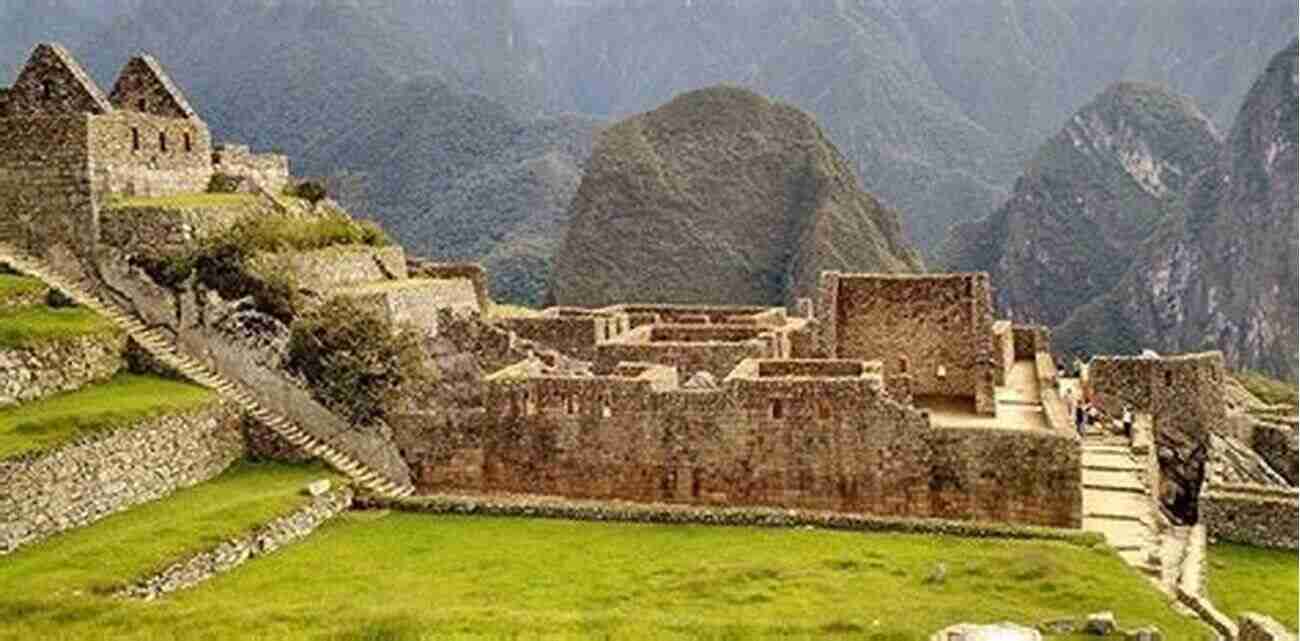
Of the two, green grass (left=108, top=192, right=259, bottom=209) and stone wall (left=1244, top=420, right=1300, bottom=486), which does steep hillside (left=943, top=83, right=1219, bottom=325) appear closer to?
stone wall (left=1244, top=420, right=1300, bottom=486)

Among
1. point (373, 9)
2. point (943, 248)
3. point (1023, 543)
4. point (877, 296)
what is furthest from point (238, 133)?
point (1023, 543)

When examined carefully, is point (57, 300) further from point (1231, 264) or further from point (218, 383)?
point (1231, 264)

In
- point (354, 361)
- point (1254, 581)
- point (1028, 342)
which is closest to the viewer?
point (1254, 581)

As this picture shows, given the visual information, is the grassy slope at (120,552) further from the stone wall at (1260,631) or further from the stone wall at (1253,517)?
the stone wall at (1253,517)

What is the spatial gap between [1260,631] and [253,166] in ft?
104

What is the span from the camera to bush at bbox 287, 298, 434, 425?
27656mm

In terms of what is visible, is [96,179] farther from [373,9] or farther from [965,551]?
[373,9]

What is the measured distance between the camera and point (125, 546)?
20.1 meters

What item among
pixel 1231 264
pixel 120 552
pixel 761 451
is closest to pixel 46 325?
pixel 120 552

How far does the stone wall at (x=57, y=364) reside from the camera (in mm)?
24594

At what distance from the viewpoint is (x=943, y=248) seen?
616 feet

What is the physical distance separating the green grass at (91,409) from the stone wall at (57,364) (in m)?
A: 0.21

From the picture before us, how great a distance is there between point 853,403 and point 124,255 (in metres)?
16.2

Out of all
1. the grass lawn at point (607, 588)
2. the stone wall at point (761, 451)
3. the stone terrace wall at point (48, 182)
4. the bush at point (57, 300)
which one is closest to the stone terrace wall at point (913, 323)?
the stone wall at point (761, 451)
